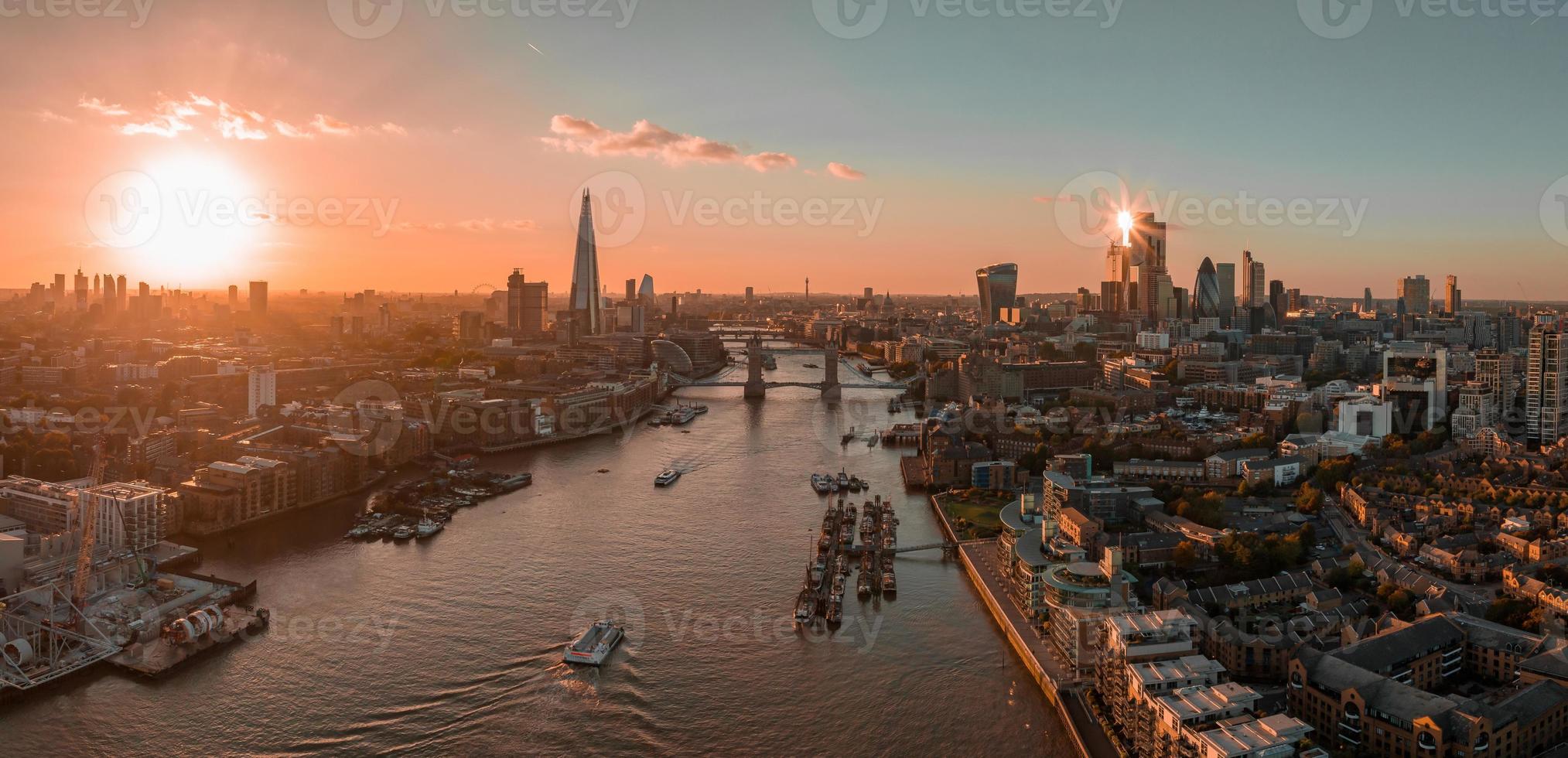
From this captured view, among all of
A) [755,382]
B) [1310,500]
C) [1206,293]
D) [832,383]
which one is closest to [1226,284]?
[1206,293]

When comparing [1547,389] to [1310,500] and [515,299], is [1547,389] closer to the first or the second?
[1310,500]

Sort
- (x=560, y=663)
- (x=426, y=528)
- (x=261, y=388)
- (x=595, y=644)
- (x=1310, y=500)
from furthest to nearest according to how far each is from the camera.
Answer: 1. (x=261, y=388)
2. (x=1310, y=500)
3. (x=426, y=528)
4. (x=595, y=644)
5. (x=560, y=663)

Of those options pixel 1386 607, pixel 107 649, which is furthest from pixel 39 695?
pixel 1386 607

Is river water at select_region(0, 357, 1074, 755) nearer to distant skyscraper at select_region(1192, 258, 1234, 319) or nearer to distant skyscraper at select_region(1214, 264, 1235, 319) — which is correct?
distant skyscraper at select_region(1192, 258, 1234, 319)

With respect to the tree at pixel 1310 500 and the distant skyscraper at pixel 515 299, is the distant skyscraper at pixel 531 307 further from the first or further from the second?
the tree at pixel 1310 500
